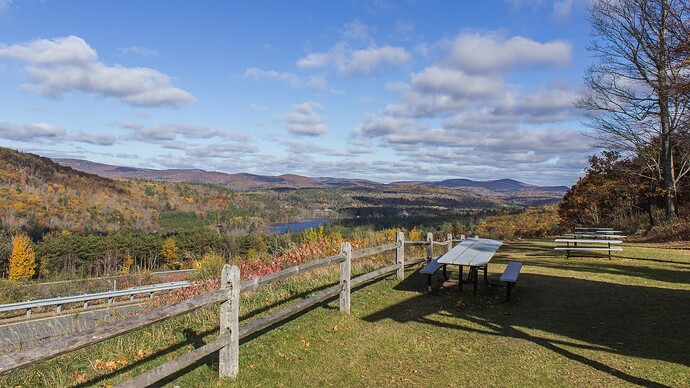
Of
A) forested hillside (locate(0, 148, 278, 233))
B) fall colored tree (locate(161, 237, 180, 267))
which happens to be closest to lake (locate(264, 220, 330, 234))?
forested hillside (locate(0, 148, 278, 233))

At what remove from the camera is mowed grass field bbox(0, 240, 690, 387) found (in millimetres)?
4547

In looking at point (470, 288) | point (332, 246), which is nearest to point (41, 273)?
point (332, 246)

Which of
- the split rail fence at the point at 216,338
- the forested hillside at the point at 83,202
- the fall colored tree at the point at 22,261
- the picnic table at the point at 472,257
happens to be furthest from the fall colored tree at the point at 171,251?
the split rail fence at the point at 216,338

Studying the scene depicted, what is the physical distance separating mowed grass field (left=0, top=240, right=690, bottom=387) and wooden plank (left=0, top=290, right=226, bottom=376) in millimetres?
1035

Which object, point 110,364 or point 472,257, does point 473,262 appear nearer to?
point 472,257

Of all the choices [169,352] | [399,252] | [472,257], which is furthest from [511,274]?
[169,352]

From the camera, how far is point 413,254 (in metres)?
13.7

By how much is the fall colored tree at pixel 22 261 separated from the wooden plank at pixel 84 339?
79107 mm

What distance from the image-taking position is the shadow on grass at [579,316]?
5242mm

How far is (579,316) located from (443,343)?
272 centimetres

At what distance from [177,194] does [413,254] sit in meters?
197

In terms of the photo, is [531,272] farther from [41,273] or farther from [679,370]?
[41,273]

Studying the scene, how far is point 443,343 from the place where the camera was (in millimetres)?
5613

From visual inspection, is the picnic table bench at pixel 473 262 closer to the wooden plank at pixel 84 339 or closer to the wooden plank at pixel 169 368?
the wooden plank at pixel 169 368
